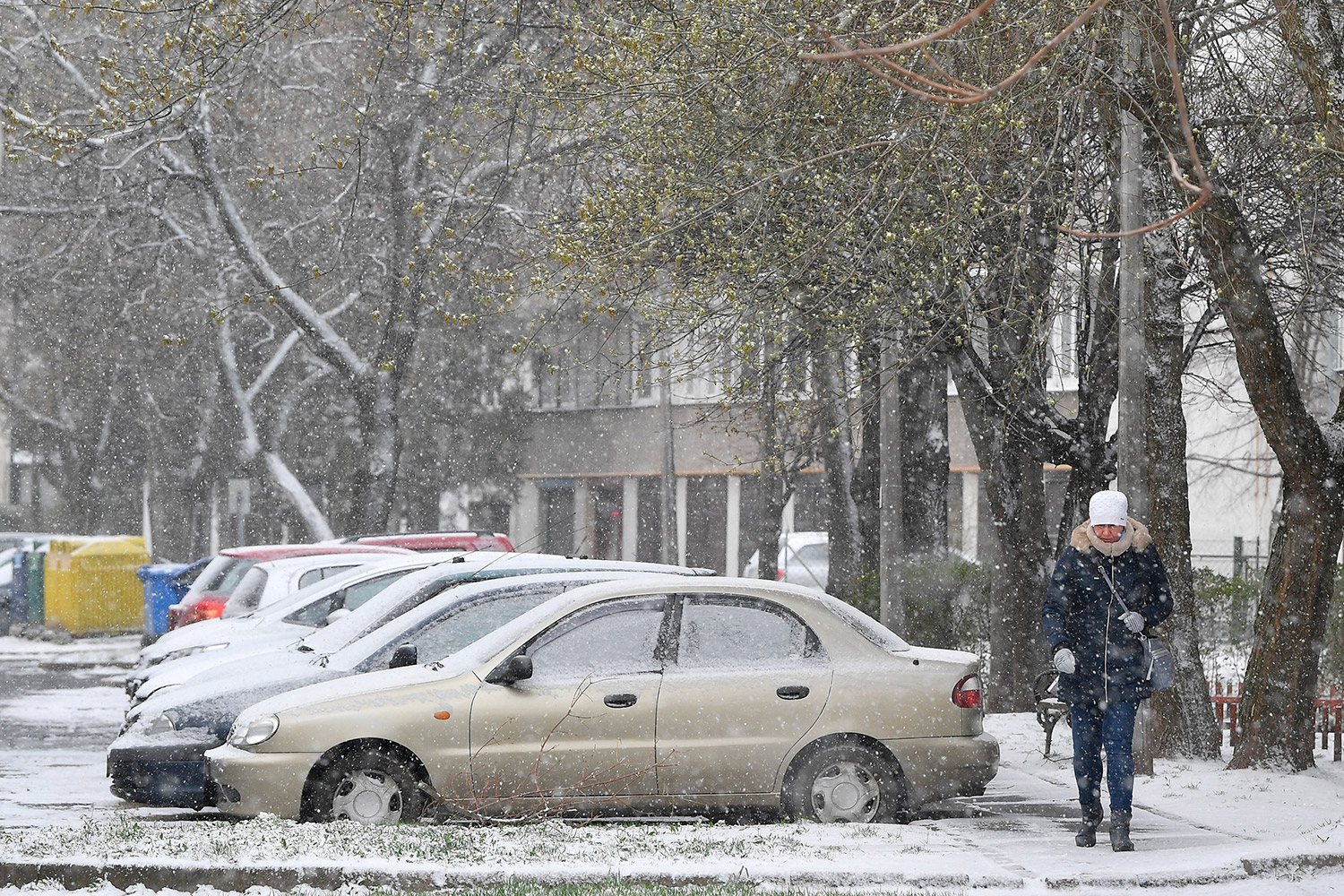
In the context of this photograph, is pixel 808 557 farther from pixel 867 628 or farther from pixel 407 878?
pixel 407 878

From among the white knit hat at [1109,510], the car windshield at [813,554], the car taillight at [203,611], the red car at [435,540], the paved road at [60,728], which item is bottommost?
the paved road at [60,728]

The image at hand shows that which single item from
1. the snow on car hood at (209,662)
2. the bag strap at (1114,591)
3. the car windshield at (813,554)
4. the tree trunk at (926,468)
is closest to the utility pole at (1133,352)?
the bag strap at (1114,591)

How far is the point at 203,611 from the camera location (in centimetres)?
1661

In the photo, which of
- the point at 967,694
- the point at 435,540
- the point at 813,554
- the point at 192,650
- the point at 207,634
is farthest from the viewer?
the point at 813,554

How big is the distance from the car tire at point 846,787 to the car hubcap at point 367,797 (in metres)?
2.10

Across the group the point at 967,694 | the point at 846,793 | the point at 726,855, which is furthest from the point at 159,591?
the point at 726,855

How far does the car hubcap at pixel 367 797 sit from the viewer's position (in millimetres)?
8766

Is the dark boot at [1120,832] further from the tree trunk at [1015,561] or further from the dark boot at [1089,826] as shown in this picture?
the tree trunk at [1015,561]

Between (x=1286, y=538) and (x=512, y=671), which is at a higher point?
(x=1286, y=538)

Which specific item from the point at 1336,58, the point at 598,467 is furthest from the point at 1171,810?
the point at 598,467

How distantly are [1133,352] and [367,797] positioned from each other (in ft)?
19.4

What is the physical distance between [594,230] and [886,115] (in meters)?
2.65

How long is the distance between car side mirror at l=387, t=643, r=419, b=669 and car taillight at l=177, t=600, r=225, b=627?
771 centimetres

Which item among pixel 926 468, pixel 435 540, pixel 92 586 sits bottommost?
pixel 92 586
